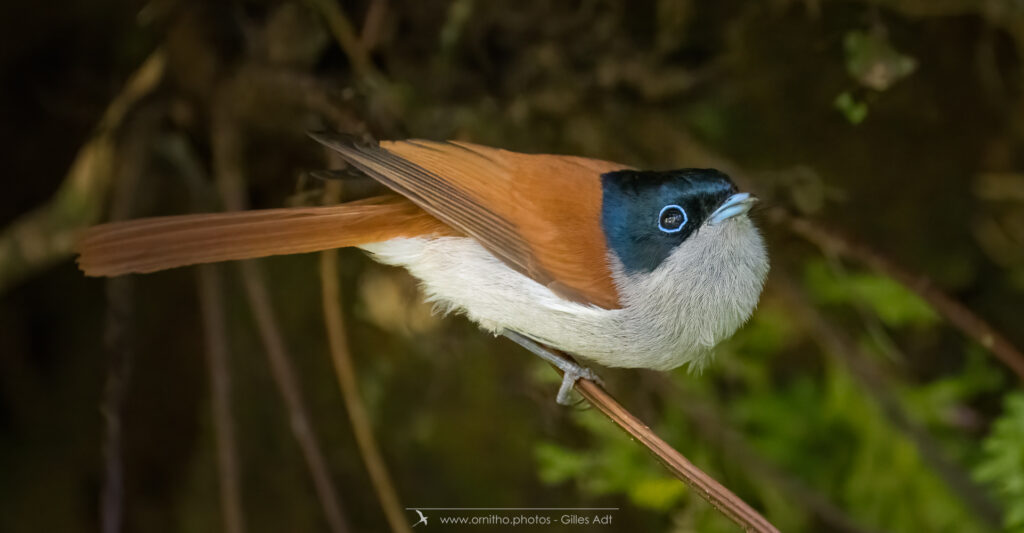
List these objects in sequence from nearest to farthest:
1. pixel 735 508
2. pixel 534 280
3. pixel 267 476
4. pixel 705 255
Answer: pixel 735 508, pixel 705 255, pixel 534 280, pixel 267 476

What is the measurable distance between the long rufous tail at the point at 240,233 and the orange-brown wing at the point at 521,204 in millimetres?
101

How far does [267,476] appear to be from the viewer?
261cm

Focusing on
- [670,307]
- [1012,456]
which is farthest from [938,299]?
[670,307]

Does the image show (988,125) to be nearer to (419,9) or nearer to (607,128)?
(607,128)

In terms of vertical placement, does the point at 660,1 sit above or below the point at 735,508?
above

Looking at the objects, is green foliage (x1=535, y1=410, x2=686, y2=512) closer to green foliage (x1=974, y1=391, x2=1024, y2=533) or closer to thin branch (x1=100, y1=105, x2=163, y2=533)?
green foliage (x1=974, y1=391, x2=1024, y2=533)

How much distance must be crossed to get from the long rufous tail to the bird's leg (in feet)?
0.84

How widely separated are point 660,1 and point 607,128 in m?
0.35

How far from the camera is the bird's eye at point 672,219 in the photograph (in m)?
1.39

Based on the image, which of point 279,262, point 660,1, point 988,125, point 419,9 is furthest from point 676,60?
point 279,262

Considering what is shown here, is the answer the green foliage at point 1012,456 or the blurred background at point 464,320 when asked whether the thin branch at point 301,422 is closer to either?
the blurred background at point 464,320

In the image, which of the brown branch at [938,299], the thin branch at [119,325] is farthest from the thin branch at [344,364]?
the brown branch at [938,299]

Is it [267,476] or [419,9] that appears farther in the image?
[267,476]

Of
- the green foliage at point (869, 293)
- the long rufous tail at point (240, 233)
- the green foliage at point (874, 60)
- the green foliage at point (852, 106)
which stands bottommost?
the long rufous tail at point (240, 233)
